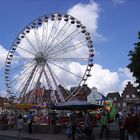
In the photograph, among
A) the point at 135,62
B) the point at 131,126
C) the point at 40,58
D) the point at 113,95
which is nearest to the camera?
the point at 131,126

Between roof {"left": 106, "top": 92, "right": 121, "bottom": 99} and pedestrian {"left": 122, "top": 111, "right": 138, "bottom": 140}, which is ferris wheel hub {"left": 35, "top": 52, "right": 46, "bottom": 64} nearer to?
pedestrian {"left": 122, "top": 111, "right": 138, "bottom": 140}

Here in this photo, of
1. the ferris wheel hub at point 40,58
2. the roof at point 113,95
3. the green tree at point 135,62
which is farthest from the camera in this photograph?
the roof at point 113,95

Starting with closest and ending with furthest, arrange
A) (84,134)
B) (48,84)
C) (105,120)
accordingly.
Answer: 1. (84,134)
2. (105,120)
3. (48,84)

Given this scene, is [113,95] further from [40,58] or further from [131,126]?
[131,126]

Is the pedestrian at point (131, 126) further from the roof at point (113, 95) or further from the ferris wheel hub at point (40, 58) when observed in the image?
the roof at point (113, 95)

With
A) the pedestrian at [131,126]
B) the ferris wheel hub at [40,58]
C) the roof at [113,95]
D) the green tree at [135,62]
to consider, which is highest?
the roof at [113,95]

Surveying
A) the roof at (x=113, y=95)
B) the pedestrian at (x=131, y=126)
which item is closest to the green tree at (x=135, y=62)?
the pedestrian at (x=131, y=126)

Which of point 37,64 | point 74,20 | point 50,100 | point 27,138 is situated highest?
point 74,20

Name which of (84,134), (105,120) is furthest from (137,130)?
(105,120)

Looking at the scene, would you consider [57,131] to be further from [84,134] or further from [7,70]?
[7,70]

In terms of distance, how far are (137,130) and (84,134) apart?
4354mm

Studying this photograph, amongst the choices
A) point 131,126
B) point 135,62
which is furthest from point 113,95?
point 131,126

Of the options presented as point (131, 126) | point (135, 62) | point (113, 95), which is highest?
point (113, 95)

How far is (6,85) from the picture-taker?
53406mm
